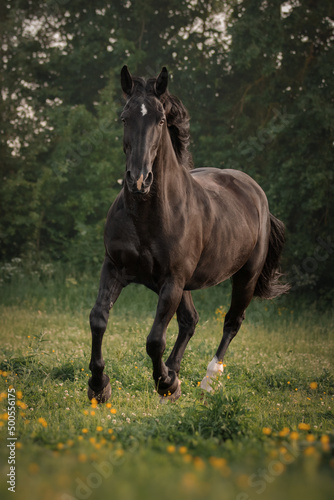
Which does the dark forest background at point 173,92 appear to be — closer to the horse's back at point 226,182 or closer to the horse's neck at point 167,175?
the horse's back at point 226,182

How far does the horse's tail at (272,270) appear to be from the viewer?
6980 mm

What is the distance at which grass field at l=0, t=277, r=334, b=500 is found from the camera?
7.01ft

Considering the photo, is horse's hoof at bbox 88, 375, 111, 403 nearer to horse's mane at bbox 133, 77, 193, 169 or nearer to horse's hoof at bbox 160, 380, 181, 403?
horse's hoof at bbox 160, 380, 181, 403

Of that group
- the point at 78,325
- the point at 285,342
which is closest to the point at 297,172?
the point at 285,342

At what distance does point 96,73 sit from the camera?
54.0 ft

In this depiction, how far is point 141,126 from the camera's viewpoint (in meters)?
4.01

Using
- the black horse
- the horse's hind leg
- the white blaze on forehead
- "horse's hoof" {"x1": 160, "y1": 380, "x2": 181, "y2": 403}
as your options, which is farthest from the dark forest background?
the white blaze on forehead

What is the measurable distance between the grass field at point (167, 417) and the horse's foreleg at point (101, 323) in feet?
0.52

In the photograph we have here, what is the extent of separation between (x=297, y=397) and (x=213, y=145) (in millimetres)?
10338

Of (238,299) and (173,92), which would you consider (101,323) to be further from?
(173,92)

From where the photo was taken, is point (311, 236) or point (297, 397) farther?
point (311, 236)

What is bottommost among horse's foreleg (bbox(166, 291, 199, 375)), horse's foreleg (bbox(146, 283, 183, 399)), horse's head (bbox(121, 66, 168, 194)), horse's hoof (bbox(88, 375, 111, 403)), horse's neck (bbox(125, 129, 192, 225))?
horse's hoof (bbox(88, 375, 111, 403))

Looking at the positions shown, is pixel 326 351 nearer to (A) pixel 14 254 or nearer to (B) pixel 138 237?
(B) pixel 138 237

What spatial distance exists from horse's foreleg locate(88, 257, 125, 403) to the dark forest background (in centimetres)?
818
